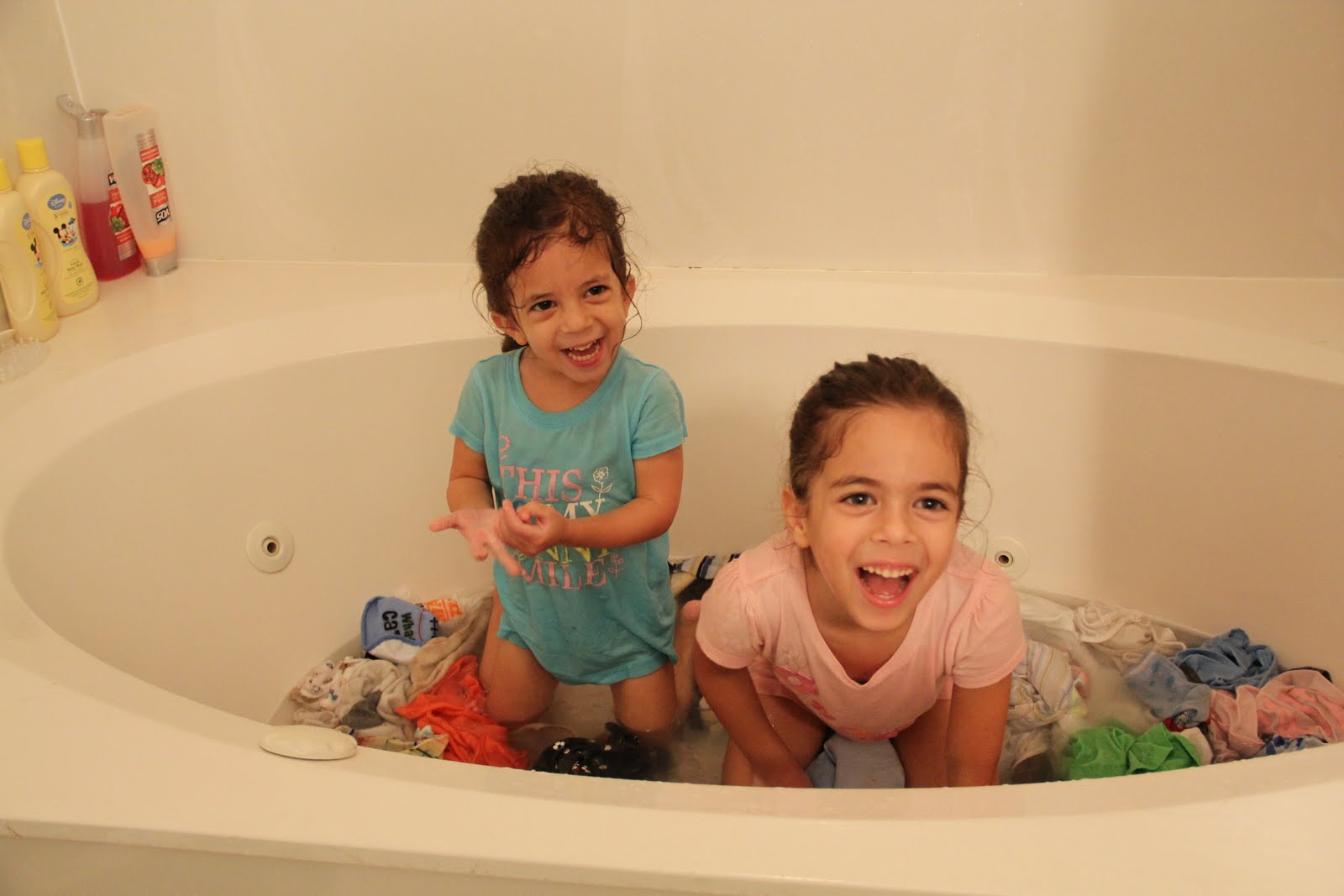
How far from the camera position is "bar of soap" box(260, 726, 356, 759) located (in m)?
0.70

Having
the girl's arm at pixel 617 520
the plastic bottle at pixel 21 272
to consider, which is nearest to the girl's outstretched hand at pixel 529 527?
the girl's arm at pixel 617 520

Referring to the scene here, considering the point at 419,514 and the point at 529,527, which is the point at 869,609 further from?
the point at 419,514

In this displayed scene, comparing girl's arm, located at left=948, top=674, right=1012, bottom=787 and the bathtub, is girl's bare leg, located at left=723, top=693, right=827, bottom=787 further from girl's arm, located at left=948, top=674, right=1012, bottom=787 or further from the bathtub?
the bathtub

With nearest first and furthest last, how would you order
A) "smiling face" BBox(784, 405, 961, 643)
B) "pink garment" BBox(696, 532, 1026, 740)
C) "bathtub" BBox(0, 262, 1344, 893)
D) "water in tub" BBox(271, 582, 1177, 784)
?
1. "bathtub" BBox(0, 262, 1344, 893)
2. "smiling face" BBox(784, 405, 961, 643)
3. "pink garment" BBox(696, 532, 1026, 740)
4. "water in tub" BBox(271, 582, 1177, 784)

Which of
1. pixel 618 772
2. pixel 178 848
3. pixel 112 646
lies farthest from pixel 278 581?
pixel 178 848

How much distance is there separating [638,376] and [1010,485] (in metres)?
0.57

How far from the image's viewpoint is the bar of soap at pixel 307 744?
2.30 feet

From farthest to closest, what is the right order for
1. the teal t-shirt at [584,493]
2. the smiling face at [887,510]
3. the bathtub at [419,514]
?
1. the teal t-shirt at [584,493]
2. the smiling face at [887,510]
3. the bathtub at [419,514]

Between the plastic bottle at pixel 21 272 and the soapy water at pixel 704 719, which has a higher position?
the plastic bottle at pixel 21 272

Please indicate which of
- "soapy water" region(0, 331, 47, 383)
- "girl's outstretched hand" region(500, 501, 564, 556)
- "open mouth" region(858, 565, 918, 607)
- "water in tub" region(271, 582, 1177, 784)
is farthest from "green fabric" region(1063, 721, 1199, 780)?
"soapy water" region(0, 331, 47, 383)

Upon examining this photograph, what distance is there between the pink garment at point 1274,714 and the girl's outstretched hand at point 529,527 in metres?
0.76

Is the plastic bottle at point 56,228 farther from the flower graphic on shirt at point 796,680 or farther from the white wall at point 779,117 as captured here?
the flower graphic on shirt at point 796,680

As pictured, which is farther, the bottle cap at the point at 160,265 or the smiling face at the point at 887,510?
the bottle cap at the point at 160,265

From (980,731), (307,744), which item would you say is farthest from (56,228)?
(980,731)
